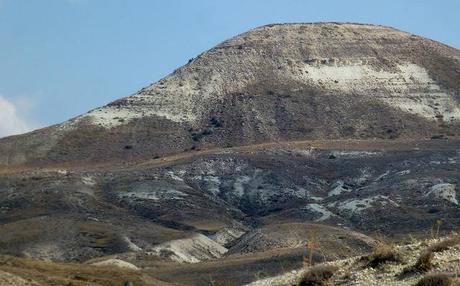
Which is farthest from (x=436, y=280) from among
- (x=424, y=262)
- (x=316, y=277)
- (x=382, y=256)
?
(x=316, y=277)

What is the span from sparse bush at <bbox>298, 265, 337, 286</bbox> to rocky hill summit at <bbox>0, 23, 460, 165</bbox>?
107m

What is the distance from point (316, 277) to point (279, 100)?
12223 centimetres

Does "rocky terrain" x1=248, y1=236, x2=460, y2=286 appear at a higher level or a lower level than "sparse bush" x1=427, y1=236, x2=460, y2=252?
lower

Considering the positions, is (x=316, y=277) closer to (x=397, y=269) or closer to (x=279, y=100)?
(x=397, y=269)

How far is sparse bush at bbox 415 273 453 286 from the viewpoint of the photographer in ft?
38.7

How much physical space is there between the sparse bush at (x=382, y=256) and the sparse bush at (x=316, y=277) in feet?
1.95

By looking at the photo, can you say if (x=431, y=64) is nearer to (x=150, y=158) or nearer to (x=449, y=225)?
(x=150, y=158)

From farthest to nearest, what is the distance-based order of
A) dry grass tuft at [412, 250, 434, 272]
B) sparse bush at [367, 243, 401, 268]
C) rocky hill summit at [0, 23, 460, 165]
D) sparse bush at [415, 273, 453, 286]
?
rocky hill summit at [0, 23, 460, 165] < sparse bush at [367, 243, 401, 268] < dry grass tuft at [412, 250, 434, 272] < sparse bush at [415, 273, 453, 286]

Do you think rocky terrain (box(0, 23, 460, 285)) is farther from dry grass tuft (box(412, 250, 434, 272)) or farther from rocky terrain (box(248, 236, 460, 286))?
dry grass tuft (box(412, 250, 434, 272))

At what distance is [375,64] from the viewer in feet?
482

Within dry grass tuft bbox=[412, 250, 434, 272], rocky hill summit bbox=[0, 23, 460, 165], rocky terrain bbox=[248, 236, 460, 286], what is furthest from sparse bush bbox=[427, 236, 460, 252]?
rocky hill summit bbox=[0, 23, 460, 165]

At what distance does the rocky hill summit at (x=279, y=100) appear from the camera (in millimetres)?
125312

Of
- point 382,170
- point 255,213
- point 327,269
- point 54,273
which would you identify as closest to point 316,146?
point 382,170

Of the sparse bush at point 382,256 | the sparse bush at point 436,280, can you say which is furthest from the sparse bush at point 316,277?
the sparse bush at point 436,280
